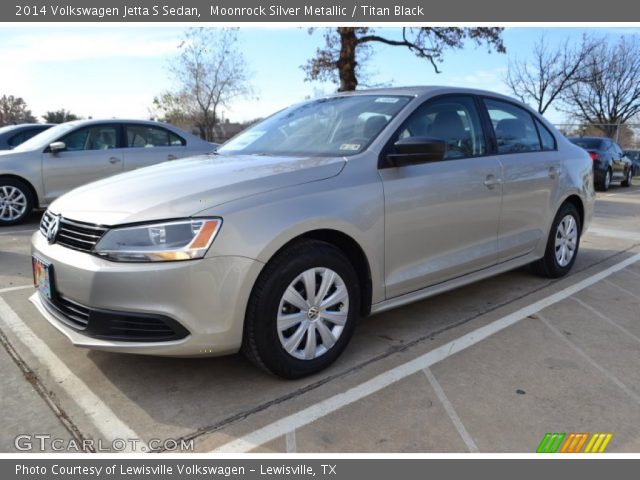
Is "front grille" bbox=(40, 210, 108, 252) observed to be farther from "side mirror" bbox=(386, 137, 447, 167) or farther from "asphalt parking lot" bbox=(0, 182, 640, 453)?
"side mirror" bbox=(386, 137, 447, 167)

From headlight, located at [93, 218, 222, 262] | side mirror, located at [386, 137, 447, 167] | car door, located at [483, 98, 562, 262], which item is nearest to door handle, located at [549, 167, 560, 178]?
car door, located at [483, 98, 562, 262]

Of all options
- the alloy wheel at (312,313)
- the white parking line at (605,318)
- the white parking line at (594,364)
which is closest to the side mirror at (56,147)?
the alloy wheel at (312,313)

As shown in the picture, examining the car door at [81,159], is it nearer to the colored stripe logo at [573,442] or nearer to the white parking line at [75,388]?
the white parking line at [75,388]

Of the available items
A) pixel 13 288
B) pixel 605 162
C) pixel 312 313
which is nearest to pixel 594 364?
pixel 312 313

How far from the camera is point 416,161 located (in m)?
3.17

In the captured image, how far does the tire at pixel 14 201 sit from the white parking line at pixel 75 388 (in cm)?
430

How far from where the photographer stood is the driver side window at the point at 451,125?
3.47 m

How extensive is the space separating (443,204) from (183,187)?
1.67 m

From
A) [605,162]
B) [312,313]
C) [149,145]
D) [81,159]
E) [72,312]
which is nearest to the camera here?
[72,312]

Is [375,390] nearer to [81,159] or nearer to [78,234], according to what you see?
[78,234]

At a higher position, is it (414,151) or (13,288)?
(414,151)

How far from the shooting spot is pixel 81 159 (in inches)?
299
